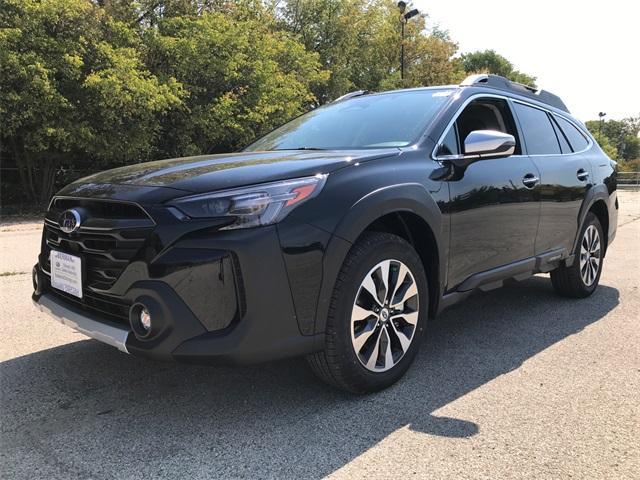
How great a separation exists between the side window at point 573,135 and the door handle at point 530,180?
3.74 ft

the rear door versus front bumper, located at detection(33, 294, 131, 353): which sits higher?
the rear door

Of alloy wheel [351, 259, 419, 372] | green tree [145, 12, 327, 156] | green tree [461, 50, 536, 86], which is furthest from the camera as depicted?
green tree [461, 50, 536, 86]

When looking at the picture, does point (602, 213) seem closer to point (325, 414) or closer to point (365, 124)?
point (365, 124)

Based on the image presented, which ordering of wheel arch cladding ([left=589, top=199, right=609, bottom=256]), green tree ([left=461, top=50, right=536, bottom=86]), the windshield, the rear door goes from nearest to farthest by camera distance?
1. the windshield
2. the rear door
3. wheel arch cladding ([left=589, top=199, right=609, bottom=256])
4. green tree ([left=461, top=50, right=536, bottom=86])

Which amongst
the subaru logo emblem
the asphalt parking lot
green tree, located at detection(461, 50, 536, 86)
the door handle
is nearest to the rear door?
the door handle

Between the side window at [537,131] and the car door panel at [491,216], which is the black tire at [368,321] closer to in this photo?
the car door panel at [491,216]

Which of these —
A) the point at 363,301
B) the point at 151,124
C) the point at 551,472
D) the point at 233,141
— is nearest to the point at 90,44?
the point at 151,124

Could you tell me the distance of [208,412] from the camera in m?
2.79

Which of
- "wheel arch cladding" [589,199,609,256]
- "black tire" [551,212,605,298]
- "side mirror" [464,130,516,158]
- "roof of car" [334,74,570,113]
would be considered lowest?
"black tire" [551,212,605,298]

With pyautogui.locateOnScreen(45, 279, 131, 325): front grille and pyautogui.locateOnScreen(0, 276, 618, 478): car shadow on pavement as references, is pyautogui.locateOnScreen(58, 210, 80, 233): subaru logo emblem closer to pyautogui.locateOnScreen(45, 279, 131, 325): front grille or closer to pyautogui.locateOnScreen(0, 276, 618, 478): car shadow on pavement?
pyautogui.locateOnScreen(45, 279, 131, 325): front grille

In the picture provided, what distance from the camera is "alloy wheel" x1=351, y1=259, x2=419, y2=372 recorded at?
9.24 feet

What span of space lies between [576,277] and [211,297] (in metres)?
3.80

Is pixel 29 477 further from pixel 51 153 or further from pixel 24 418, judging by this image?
pixel 51 153

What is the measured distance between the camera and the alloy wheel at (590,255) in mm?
5035
